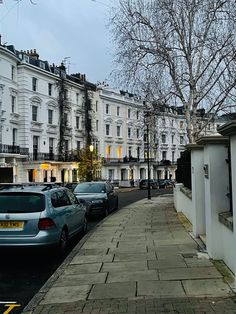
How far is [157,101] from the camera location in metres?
20.9

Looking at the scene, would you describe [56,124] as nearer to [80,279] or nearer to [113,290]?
[80,279]

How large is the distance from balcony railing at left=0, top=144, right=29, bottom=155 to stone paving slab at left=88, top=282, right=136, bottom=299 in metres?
40.1

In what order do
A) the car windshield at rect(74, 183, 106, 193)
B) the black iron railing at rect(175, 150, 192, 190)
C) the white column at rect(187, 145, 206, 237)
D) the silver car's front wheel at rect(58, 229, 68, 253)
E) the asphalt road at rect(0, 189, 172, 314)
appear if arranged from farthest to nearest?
the car windshield at rect(74, 183, 106, 193) < the black iron railing at rect(175, 150, 192, 190) < the silver car's front wheel at rect(58, 229, 68, 253) < the white column at rect(187, 145, 206, 237) < the asphalt road at rect(0, 189, 172, 314)

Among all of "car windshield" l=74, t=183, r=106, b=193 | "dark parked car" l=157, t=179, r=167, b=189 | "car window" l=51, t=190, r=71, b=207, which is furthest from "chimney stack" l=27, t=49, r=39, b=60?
"car window" l=51, t=190, r=71, b=207

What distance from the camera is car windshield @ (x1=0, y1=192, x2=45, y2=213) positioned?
926 cm

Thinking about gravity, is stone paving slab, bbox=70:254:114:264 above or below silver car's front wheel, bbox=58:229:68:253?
below

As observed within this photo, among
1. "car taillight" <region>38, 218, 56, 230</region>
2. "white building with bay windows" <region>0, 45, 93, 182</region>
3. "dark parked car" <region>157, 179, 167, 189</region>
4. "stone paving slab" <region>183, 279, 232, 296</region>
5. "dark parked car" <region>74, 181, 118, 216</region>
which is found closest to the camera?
"stone paving slab" <region>183, 279, 232, 296</region>

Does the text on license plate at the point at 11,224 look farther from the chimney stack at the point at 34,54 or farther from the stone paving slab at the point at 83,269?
the chimney stack at the point at 34,54

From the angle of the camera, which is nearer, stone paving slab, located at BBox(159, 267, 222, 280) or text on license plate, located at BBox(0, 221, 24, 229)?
stone paving slab, located at BBox(159, 267, 222, 280)

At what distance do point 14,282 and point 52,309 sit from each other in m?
2.08

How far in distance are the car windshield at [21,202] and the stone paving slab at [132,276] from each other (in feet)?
9.06

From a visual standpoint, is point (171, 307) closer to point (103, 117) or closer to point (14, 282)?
point (14, 282)

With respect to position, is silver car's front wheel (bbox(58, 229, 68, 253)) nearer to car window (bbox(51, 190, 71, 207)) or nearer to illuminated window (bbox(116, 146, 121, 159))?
car window (bbox(51, 190, 71, 207))

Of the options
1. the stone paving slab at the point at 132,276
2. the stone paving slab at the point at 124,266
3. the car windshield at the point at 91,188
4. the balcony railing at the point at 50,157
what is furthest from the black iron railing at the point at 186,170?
the balcony railing at the point at 50,157
